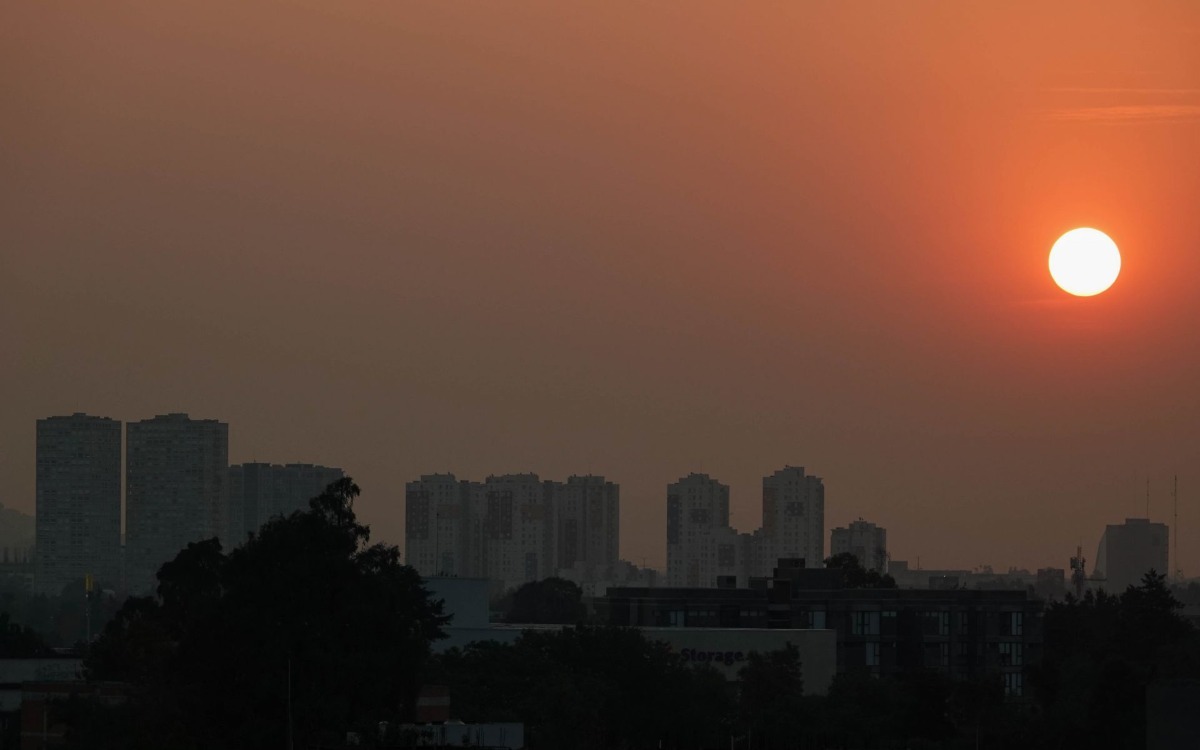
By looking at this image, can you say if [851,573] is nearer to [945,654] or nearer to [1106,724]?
[945,654]

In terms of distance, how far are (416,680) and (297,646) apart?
242cm

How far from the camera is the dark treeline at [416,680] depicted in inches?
1598

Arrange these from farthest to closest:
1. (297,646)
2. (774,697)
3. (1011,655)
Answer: (1011,655)
(774,697)
(297,646)

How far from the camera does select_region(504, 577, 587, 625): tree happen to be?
144 m

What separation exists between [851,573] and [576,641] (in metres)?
52.3

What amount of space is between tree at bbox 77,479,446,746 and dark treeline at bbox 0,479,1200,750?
0.04 meters

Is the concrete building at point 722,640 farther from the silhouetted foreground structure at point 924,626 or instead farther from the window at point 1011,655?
the window at point 1011,655

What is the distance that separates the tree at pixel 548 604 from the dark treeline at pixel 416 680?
6392 centimetres

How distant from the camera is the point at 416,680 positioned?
41.5m

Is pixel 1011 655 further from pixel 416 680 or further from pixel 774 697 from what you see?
pixel 416 680

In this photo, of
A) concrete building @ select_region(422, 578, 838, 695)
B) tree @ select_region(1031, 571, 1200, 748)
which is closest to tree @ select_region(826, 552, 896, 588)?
tree @ select_region(1031, 571, 1200, 748)

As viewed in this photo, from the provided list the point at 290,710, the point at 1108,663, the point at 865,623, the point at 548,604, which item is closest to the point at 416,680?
the point at 290,710

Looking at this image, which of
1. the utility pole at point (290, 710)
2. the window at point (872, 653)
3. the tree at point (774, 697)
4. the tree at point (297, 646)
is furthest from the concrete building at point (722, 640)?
the utility pole at point (290, 710)

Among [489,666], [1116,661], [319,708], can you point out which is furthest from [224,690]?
[1116,661]
